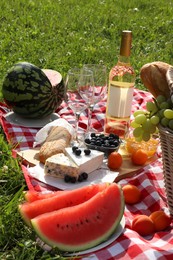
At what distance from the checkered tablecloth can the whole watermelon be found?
0.14 metres

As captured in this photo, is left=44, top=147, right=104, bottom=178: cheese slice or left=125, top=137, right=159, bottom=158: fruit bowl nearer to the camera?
left=44, top=147, right=104, bottom=178: cheese slice

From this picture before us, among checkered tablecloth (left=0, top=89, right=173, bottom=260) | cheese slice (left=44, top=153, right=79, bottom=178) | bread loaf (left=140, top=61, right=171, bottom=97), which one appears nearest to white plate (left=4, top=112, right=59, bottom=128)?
checkered tablecloth (left=0, top=89, right=173, bottom=260)

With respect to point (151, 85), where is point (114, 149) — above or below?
below

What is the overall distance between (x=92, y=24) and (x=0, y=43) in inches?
66.8

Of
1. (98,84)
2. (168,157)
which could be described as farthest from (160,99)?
(98,84)

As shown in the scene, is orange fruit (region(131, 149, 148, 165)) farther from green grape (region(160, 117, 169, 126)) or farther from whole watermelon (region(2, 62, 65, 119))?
whole watermelon (region(2, 62, 65, 119))

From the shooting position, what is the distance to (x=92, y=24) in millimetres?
7145

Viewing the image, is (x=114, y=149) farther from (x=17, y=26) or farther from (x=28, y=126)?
(x=17, y=26)

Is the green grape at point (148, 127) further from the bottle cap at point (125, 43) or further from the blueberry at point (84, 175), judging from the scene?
the bottle cap at point (125, 43)

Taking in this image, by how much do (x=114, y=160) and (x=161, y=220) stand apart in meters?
0.58

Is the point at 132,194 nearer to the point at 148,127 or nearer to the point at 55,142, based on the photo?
the point at 148,127

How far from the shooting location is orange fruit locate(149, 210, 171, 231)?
8.28 feet

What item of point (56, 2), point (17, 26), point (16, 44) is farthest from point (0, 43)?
point (56, 2)

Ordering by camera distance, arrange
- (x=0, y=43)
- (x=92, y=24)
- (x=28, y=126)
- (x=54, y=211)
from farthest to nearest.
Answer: (x=92, y=24), (x=0, y=43), (x=28, y=126), (x=54, y=211)
